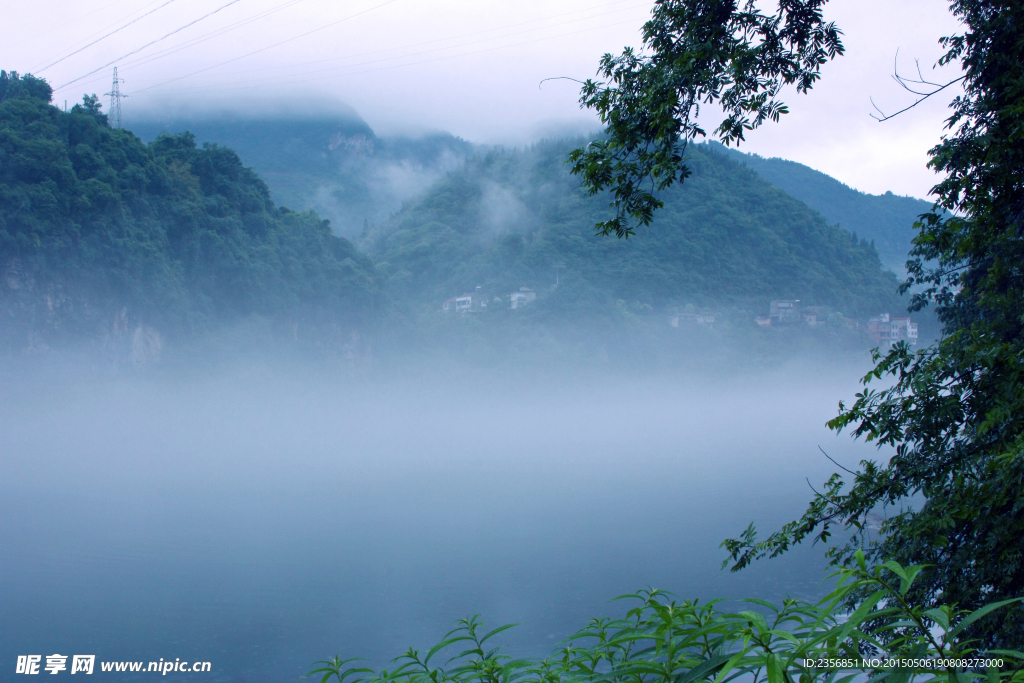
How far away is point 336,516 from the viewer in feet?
84.3

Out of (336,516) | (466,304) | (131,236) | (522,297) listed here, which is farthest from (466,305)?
(336,516)

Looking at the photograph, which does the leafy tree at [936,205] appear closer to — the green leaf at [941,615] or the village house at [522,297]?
the green leaf at [941,615]

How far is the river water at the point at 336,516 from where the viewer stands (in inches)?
609

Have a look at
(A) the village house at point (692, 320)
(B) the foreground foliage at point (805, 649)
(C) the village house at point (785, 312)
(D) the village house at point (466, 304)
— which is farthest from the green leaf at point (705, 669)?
(C) the village house at point (785, 312)

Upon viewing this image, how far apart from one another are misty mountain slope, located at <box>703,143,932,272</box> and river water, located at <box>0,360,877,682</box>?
47.6 meters

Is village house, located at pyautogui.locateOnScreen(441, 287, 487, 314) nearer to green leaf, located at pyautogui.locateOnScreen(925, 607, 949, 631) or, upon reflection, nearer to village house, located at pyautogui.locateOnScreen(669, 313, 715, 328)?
village house, located at pyautogui.locateOnScreen(669, 313, 715, 328)

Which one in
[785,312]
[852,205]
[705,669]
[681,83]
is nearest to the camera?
[705,669]

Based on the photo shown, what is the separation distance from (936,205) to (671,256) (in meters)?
72.1

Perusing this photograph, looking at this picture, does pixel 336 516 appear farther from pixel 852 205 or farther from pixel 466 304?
pixel 852 205

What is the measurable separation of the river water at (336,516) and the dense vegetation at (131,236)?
15.0 ft

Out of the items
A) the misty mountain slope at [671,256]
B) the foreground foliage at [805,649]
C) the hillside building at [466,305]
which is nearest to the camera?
the foreground foliage at [805,649]

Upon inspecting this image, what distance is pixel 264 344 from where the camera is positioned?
48.5 metres

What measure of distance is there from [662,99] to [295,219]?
52253 mm

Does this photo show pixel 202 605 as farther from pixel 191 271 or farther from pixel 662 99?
pixel 191 271
